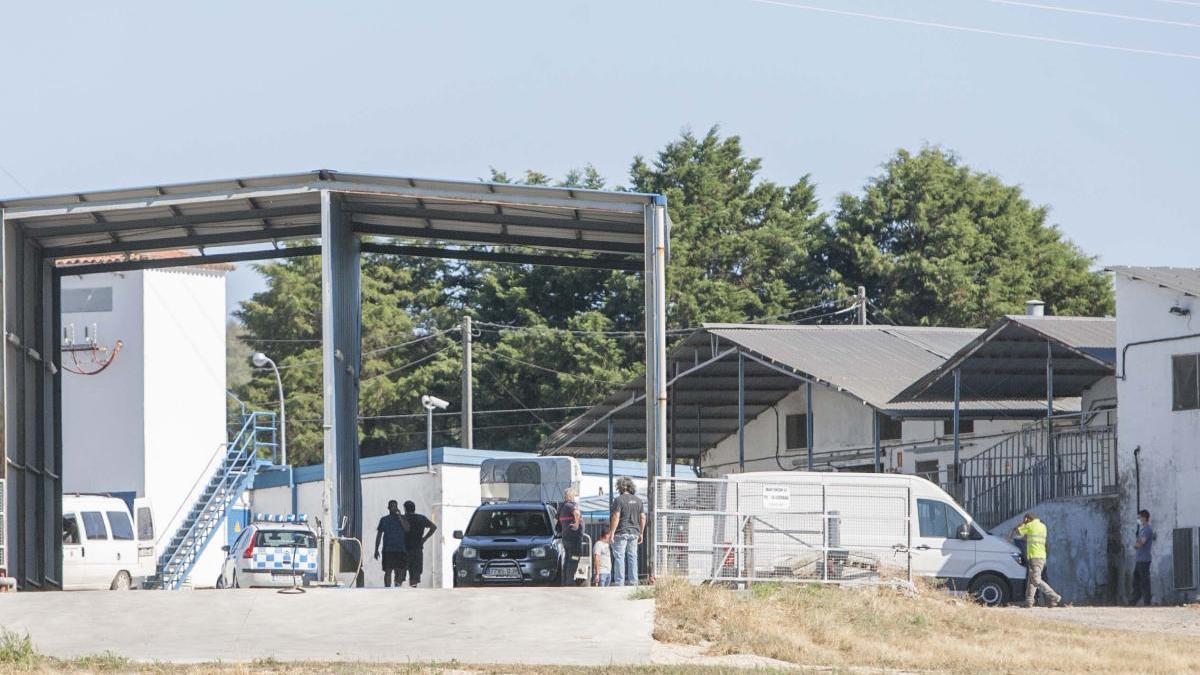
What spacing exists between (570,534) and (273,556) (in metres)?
8.98

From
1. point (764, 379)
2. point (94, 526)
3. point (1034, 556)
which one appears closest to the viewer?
point (1034, 556)

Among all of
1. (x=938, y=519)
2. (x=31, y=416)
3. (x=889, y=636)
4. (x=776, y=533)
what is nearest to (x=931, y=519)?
(x=938, y=519)

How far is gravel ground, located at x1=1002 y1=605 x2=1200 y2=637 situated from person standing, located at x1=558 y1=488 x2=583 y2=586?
21.4 feet

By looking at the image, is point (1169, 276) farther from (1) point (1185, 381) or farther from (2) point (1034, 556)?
(2) point (1034, 556)

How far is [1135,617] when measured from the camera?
25.6 m

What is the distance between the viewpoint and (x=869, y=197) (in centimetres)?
6531

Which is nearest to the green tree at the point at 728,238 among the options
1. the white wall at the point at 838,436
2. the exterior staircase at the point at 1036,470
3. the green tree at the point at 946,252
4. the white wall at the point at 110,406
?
the green tree at the point at 946,252

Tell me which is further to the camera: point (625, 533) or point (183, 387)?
point (183, 387)

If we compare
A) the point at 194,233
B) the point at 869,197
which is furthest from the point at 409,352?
the point at 194,233

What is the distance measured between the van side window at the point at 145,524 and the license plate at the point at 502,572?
1541cm

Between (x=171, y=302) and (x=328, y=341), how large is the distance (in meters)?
22.6

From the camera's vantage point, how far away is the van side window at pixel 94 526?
36438 mm

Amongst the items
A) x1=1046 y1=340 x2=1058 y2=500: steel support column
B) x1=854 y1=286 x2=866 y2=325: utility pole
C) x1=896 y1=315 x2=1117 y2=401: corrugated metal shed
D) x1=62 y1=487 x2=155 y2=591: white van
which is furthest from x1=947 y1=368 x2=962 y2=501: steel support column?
x1=854 y1=286 x2=866 y2=325: utility pole

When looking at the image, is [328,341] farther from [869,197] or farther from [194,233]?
[869,197]
